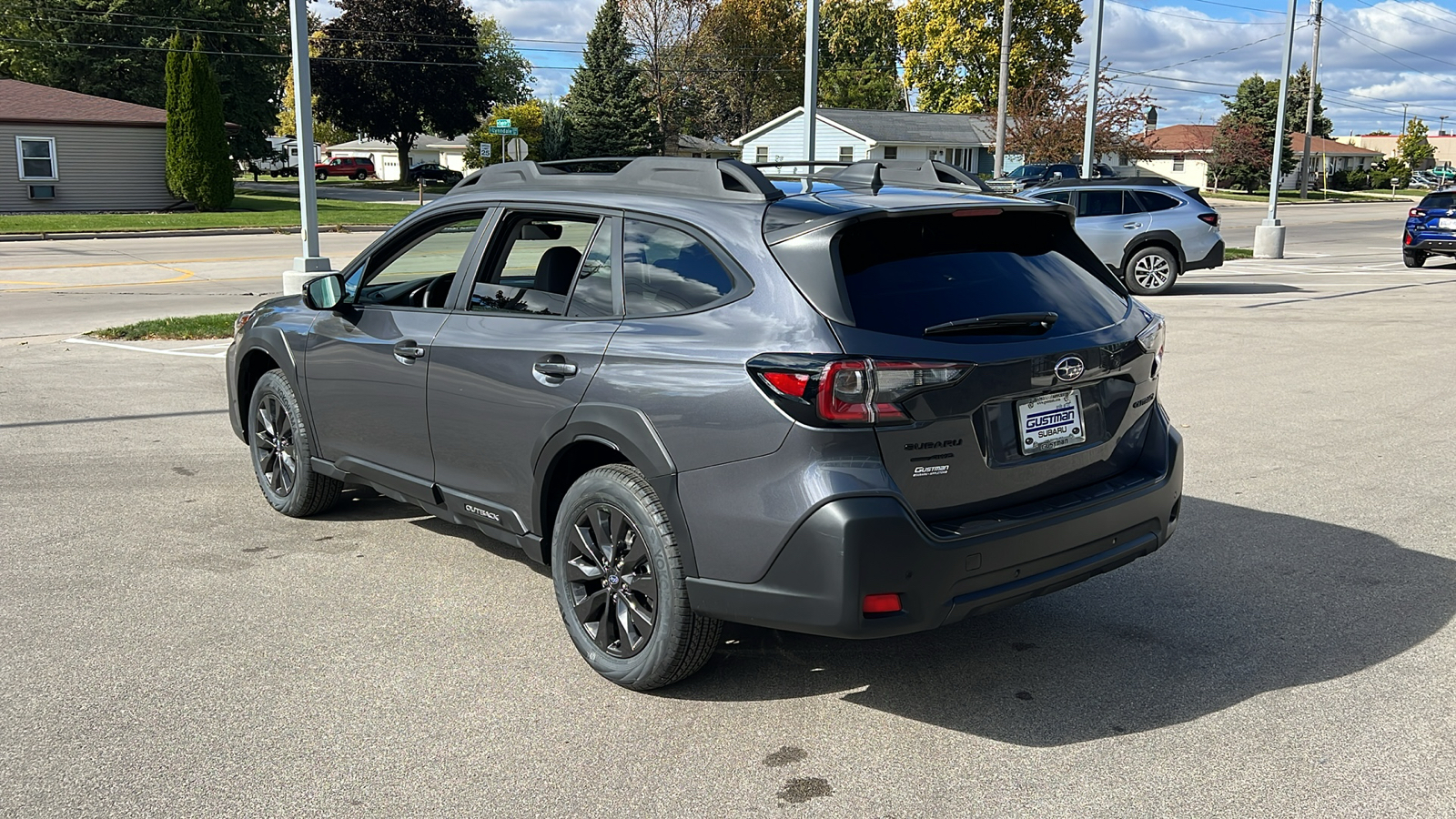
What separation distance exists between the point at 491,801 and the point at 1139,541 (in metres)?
2.38

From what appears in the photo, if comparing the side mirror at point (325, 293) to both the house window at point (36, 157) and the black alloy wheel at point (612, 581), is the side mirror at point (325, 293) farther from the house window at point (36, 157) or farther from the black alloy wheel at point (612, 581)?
the house window at point (36, 157)

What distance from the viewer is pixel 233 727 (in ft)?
→ 12.8

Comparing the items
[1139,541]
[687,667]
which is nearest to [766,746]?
[687,667]

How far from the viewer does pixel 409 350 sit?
5.11 metres

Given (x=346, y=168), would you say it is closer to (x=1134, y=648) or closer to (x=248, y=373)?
(x=248, y=373)

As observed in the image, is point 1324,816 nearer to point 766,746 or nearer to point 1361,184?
point 766,746

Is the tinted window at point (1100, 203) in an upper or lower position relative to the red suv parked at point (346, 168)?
lower

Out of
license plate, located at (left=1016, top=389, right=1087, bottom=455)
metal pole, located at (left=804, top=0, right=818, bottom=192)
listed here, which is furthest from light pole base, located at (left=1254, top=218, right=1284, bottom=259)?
license plate, located at (left=1016, top=389, right=1087, bottom=455)

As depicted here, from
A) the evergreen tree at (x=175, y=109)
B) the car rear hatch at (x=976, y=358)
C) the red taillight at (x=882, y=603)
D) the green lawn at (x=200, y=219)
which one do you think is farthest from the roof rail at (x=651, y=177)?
the evergreen tree at (x=175, y=109)

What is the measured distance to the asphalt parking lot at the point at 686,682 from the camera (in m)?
3.54

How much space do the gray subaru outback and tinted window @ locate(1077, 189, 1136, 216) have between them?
548 inches

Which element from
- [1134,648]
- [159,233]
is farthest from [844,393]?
[159,233]

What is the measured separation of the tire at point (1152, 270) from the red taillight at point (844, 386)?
15476mm

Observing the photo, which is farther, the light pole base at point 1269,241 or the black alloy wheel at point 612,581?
the light pole base at point 1269,241
